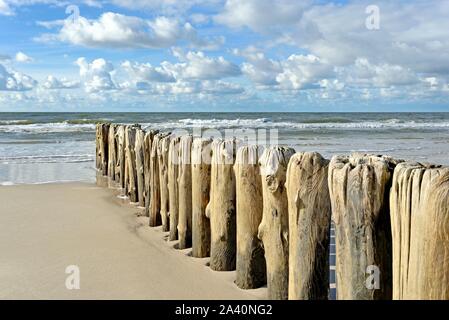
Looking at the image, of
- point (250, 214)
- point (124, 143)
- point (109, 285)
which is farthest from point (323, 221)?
point (124, 143)

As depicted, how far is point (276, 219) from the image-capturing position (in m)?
3.54

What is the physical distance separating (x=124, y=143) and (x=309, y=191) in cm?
569

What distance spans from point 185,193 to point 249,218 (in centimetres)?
129

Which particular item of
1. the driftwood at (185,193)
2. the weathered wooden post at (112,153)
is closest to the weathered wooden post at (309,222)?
the driftwood at (185,193)

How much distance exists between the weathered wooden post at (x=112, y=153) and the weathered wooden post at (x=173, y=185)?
162 inches

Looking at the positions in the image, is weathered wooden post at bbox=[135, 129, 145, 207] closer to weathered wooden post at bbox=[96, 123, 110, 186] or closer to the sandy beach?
the sandy beach

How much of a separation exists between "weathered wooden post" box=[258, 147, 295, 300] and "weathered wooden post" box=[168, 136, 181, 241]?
1.88 m

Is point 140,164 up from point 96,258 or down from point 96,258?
up

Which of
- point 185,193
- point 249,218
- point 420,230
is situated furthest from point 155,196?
point 420,230

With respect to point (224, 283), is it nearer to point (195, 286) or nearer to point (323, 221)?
point (195, 286)

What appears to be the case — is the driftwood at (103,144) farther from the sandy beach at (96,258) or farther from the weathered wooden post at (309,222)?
the weathered wooden post at (309,222)

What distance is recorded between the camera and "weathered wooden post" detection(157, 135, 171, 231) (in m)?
5.70

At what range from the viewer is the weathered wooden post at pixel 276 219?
351 centimetres

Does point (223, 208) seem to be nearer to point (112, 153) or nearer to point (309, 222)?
point (309, 222)
